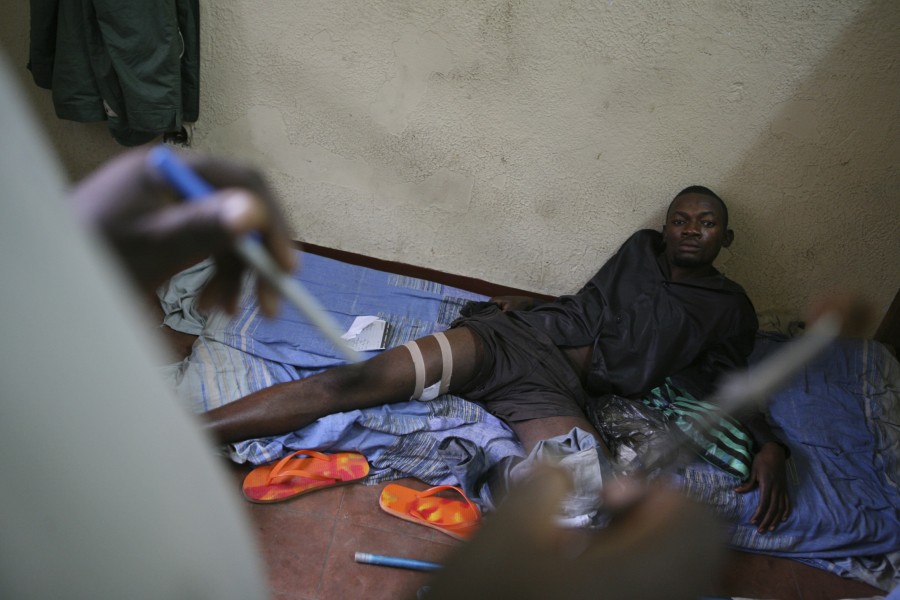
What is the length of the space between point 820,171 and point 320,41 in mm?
1846

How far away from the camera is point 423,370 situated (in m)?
1.59

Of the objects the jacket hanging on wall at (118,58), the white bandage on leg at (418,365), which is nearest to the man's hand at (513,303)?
the white bandage on leg at (418,365)

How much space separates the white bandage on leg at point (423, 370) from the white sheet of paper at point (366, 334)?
23cm

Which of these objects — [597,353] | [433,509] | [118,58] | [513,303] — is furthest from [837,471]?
[118,58]

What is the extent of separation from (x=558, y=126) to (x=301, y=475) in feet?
4.72

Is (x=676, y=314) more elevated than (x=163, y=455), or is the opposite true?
(x=163, y=455)

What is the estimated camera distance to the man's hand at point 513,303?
2041 millimetres

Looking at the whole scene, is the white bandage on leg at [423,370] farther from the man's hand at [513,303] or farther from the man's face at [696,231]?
the man's face at [696,231]

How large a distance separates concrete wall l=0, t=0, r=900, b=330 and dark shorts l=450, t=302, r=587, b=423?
20.4 inches

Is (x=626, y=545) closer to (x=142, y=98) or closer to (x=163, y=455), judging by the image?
(x=163, y=455)

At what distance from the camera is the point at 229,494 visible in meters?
0.32

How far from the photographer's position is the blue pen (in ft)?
1.46

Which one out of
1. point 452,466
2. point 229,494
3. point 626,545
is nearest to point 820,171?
point 452,466

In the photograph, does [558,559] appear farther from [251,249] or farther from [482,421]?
[482,421]
